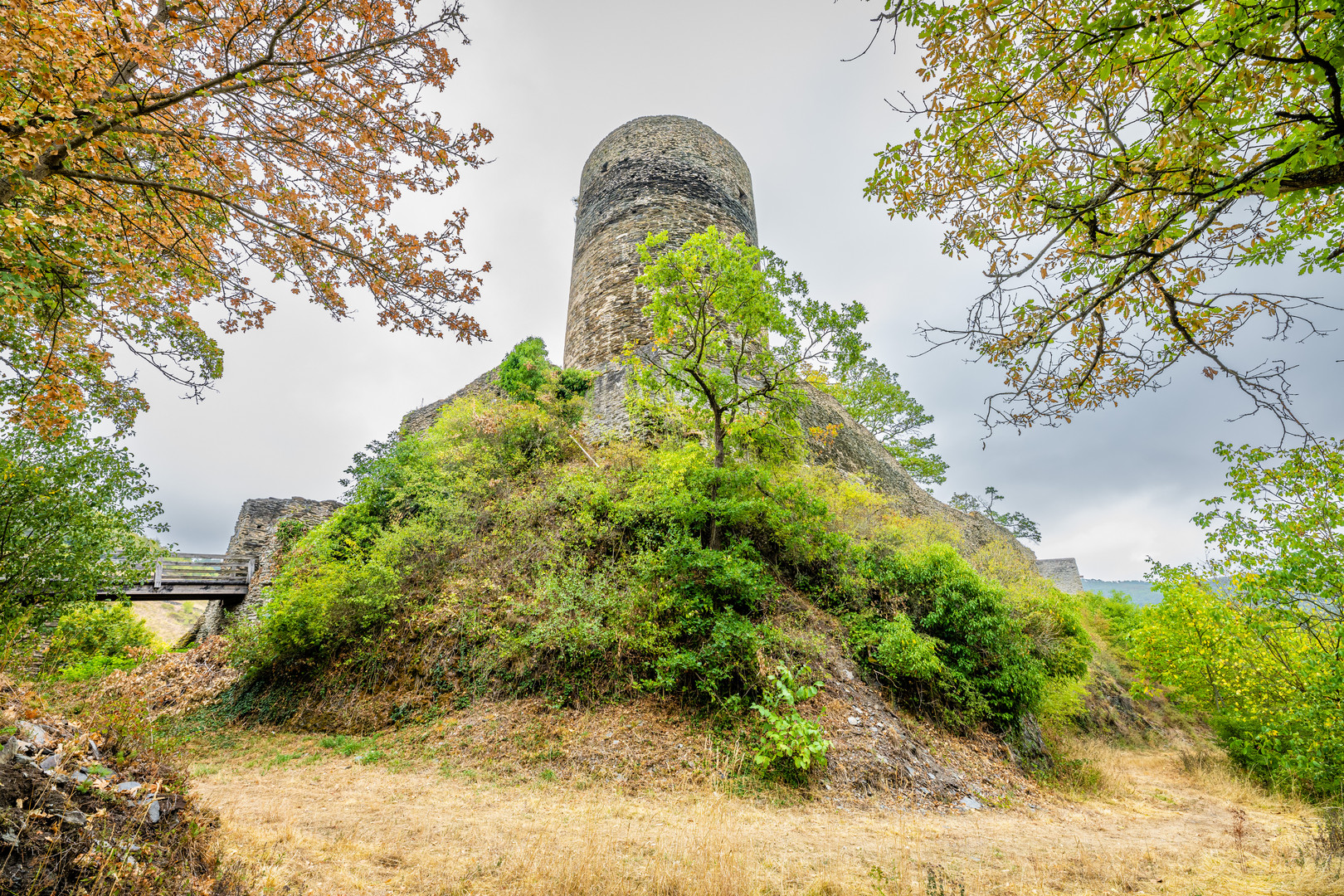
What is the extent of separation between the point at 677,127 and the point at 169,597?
58.2ft

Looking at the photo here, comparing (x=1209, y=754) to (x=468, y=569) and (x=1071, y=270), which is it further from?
(x=468, y=569)

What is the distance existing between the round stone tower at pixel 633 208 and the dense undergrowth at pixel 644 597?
15.6 ft

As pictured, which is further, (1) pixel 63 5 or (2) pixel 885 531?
(2) pixel 885 531

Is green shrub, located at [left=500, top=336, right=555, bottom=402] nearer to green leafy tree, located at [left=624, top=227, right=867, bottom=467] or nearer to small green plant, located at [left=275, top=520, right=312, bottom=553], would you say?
green leafy tree, located at [left=624, top=227, right=867, bottom=467]

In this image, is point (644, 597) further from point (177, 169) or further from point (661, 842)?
point (177, 169)

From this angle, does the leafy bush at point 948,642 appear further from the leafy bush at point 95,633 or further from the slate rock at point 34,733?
the leafy bush at point 95,633

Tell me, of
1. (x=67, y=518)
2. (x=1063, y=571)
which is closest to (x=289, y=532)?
(x=67, y=518)

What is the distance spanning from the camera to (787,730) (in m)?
5.10

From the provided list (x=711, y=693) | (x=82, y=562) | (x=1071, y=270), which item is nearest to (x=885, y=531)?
(x=711, y=693)

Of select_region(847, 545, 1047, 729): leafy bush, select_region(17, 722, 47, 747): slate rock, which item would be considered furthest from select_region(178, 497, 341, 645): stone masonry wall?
select_region(847, 545, 1047, 729): leafy bush

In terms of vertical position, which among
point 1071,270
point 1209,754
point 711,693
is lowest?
point 1209,754

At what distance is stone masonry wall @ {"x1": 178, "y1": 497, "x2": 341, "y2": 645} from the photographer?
1340cm

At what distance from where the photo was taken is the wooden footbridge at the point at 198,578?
1223 cm

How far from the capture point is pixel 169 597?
12547mm
